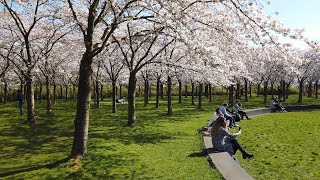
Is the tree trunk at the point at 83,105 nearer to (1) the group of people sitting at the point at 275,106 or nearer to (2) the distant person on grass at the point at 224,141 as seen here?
(2) the distant person on grass at the point at 224,141

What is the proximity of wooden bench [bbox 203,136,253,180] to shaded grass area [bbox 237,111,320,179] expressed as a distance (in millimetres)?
916

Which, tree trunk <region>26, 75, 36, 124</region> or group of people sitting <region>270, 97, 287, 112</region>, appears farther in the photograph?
group of people sitting <region>270, 97, 287, 112</region>

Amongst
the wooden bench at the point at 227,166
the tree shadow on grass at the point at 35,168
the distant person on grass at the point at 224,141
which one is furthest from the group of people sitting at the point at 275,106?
the tree shadow on grass at the point at 35,168

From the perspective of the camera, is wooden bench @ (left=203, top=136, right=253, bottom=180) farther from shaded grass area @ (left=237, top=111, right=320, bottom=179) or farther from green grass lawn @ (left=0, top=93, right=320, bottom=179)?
shaded grass area @ (left=237, top=111, right=320, bottom=179)

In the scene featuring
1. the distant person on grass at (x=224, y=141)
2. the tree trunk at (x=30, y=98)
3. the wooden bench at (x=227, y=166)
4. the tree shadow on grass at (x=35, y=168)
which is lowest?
the tree shadow on grass at (x=35, y=168)

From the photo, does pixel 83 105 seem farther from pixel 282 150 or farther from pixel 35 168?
pixel 282 150

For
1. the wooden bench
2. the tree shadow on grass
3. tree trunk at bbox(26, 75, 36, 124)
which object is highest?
tree trunk at bbox(26, 75, 36, 124)

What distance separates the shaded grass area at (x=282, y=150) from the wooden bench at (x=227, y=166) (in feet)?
3.01

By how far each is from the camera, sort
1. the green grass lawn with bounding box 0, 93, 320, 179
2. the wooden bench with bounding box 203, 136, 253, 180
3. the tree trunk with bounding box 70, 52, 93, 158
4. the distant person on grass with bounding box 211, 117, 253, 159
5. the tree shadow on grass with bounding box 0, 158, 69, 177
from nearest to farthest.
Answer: the wooden bench with bounding box 203, 136, 253, 180
the green grass lawn with bounding box 0, 93, 320, 179
the tree shadow on grass with bounding box 0, 158, 69, 177
the distant person on grass with bounding box 211, 117, 253, 159
the tree trunk with bounding box 70, 52, 93, 158

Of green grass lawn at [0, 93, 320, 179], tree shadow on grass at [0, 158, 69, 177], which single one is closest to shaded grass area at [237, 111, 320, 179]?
green grass lawn at [0, 93, 320, 179]

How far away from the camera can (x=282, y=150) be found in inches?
570

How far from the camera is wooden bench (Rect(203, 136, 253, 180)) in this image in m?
9.34

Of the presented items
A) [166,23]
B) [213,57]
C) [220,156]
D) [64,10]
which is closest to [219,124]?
[220,156]

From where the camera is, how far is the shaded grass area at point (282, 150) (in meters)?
11.1
